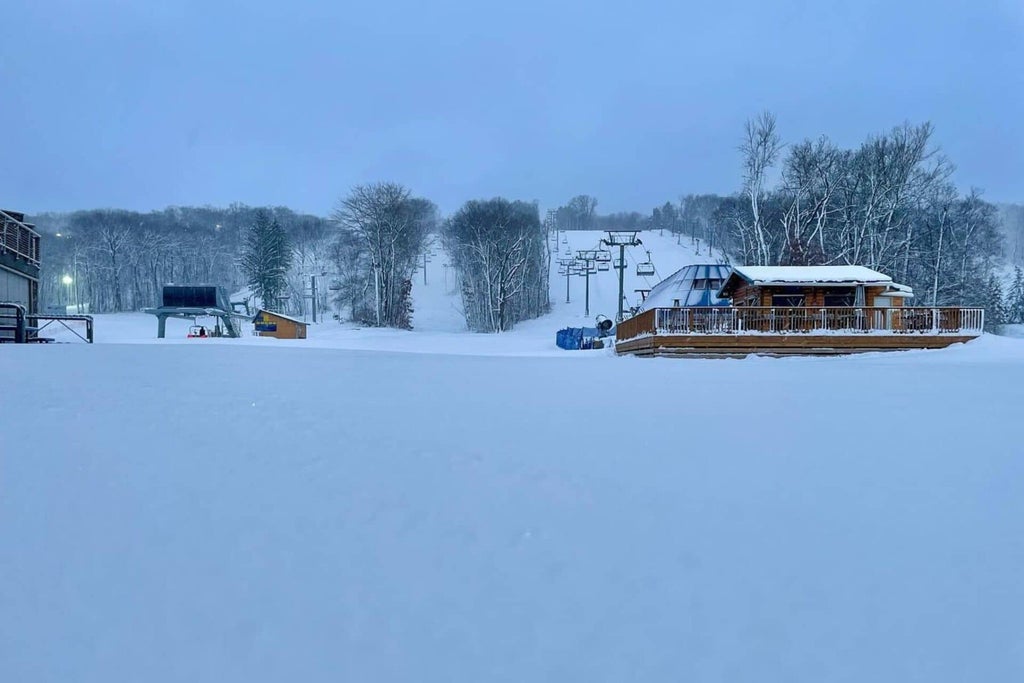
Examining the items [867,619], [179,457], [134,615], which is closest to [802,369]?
[867,619]

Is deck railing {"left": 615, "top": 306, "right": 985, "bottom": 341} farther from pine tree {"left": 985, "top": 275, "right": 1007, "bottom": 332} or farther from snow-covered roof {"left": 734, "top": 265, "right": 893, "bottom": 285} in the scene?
pine tree {"left": 985, "top": 275, "right": 1007, "bottom": 332}

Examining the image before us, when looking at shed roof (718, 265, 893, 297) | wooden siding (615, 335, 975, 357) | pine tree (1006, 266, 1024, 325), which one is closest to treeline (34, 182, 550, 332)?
shed roof (718, 265, 893, 297)

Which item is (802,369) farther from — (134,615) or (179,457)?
Result: (134,615)

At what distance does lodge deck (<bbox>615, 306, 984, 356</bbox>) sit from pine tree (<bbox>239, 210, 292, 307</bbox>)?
1929 inches

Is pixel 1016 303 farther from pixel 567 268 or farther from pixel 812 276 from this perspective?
pixel 812 276

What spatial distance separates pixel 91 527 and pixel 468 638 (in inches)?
91.5

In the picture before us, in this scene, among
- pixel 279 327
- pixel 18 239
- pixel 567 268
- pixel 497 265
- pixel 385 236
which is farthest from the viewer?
pixel 567 268

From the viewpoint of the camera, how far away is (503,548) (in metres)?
3.11

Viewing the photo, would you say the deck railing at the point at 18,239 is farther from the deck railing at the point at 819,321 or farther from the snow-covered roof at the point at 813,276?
the snow-covered roof at the point at 813,276

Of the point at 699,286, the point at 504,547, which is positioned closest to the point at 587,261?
the point at 699,286

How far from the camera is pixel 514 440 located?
538 centimetres

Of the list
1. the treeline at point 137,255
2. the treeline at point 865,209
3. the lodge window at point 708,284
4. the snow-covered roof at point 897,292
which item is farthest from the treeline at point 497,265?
the snow-covered roof at point 897,292

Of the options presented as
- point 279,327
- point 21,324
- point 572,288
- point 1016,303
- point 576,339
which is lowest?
point 576,339

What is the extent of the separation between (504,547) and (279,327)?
41.4 meters
